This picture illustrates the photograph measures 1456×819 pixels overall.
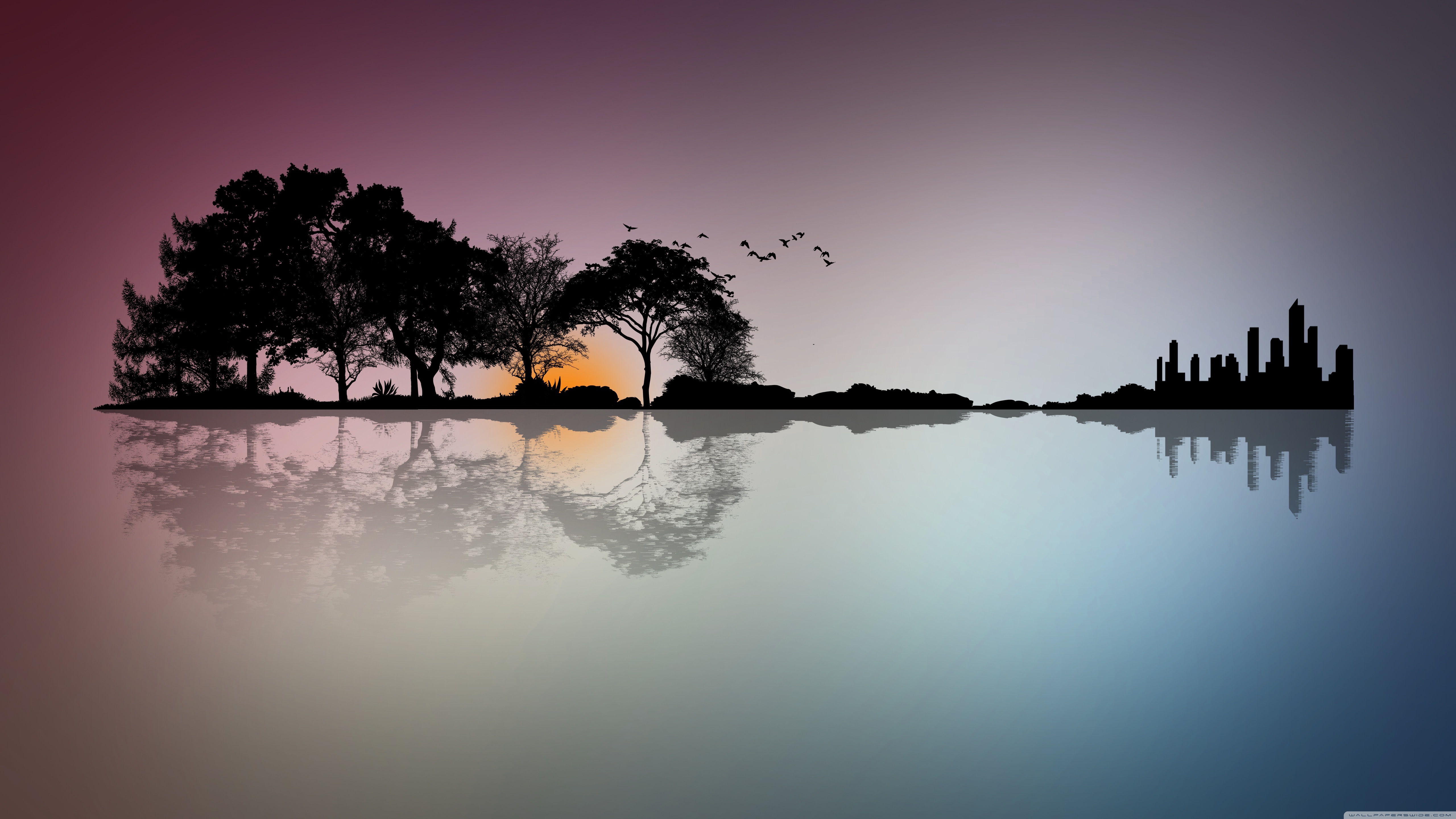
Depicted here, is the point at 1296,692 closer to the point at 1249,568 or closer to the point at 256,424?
the point at 1249,568

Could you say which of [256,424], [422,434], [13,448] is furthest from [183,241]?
[422,434]

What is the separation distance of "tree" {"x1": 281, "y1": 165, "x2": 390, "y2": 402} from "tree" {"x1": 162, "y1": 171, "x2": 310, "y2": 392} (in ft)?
1.79

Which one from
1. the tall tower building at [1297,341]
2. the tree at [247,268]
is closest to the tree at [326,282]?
the tree at [247,268]

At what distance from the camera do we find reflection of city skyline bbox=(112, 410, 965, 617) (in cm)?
609

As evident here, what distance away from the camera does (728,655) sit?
4.25 m

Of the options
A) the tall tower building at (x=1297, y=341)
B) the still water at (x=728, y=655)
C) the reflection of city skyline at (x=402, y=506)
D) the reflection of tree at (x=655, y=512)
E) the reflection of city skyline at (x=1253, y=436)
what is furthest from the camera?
the tall tower building at (x=1297, y=341)

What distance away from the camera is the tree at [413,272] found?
42.3m

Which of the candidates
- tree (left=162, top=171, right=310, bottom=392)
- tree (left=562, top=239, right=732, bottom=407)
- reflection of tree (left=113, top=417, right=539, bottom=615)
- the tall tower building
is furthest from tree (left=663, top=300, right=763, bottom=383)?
the tall tower building

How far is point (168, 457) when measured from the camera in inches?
612

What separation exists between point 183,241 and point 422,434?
40793 mm

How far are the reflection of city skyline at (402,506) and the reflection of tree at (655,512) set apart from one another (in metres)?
0.03

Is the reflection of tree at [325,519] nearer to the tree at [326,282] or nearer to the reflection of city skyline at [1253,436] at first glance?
the reflection of city skyline at [1253,436]

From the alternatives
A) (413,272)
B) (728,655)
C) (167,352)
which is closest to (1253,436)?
(728,655)

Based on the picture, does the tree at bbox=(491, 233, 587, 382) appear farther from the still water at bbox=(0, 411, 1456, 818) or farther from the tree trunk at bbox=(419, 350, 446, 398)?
the still water at bbox=(0, 411, 1456, 818)
